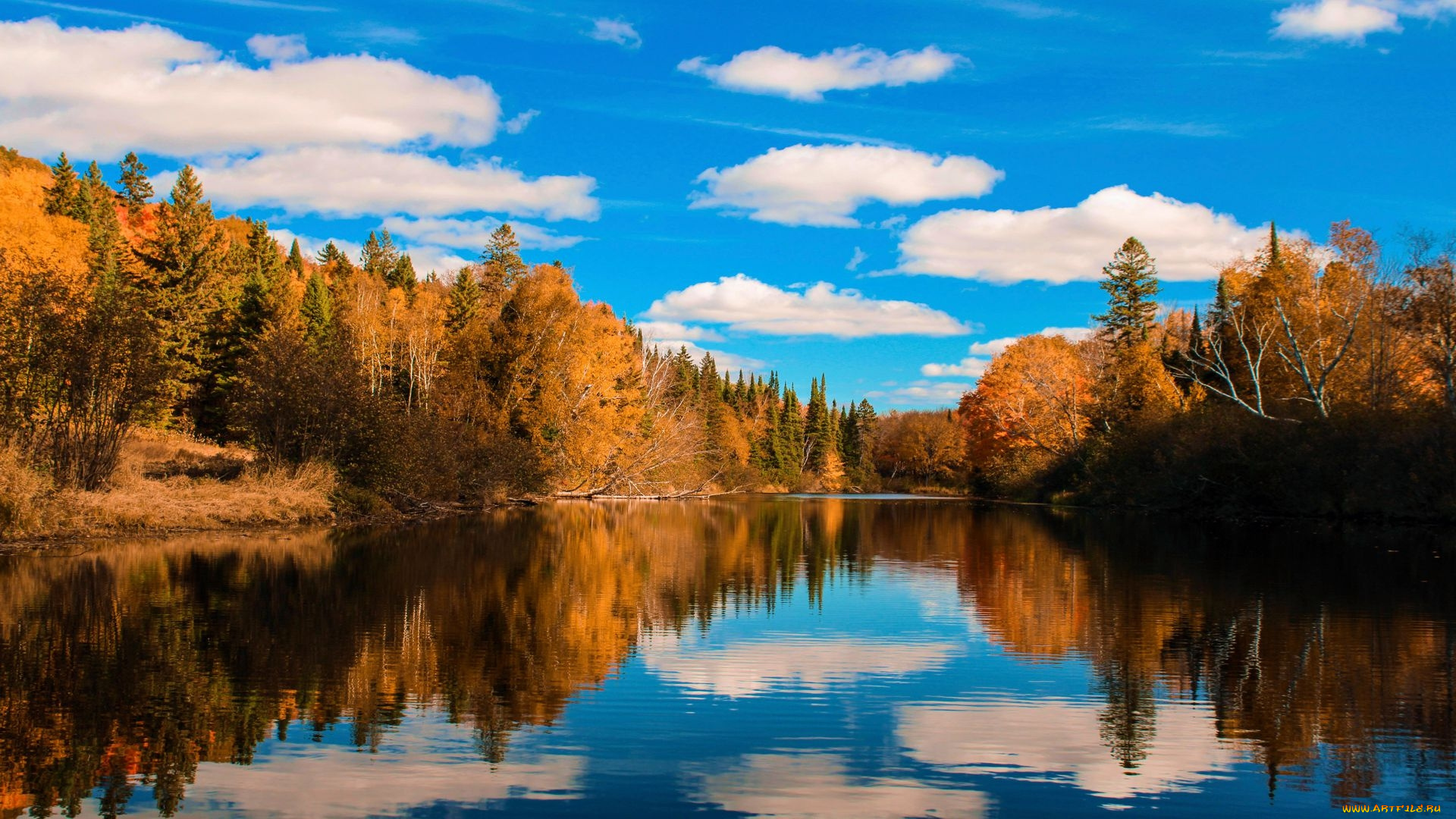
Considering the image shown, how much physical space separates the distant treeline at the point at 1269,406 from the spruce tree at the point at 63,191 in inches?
2453

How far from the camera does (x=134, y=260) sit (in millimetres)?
58938

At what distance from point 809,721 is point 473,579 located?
10.4 metres

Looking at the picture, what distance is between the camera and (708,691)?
30.9 feet

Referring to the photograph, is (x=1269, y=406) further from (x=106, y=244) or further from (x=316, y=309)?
(x=106, y=244)

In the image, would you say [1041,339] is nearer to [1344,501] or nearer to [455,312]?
[1344,501]

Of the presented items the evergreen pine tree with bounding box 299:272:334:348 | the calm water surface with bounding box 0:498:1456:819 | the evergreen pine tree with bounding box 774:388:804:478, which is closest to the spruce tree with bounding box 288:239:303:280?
the evergreen pine tree with bounding box 299:272:334:348

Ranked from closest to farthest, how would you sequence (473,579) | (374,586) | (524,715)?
(524,715) < (374,586) < (473,579)

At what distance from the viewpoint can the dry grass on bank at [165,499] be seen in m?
20.7

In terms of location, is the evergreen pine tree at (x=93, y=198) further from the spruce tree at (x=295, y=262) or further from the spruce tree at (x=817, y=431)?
the spruce tree at (x=817, y=431)

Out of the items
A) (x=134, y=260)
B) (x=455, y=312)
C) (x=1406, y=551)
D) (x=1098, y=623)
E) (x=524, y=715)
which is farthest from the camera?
(x=455, y=312)

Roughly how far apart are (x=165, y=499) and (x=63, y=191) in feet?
183

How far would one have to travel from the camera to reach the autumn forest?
80.7ft

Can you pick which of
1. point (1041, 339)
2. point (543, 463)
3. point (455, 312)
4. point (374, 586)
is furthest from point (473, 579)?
point (1041, 339)

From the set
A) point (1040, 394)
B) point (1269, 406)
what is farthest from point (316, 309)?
point (1269, 406)
